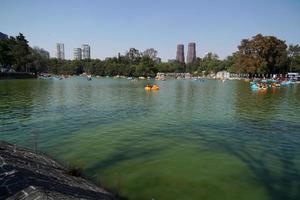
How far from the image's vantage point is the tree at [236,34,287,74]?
420 feet

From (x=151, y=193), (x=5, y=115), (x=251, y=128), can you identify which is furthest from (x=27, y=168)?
(x=5, y=115)

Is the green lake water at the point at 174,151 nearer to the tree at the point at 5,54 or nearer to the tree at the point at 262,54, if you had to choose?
the tree at the point at 262,54

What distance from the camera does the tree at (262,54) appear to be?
128 meters

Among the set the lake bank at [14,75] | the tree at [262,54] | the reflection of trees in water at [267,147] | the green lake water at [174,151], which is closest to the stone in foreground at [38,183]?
the green lake water at [174,151]

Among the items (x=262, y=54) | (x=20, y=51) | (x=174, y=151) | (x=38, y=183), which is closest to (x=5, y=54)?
(x=20, y=51)

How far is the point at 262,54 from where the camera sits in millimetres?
130875

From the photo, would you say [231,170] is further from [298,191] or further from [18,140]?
[18,140]

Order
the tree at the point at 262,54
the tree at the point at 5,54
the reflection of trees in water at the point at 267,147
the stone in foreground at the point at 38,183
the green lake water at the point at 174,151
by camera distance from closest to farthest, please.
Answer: the stone in foreground at the point at 38,183 → the green lake water at the point at 174,151 → the reflection of trees in water at the point at 267,147 → the tree at the point at 262,54 → the tree at the point at 5,54

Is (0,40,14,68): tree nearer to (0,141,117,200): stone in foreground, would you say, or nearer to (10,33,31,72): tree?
(10,33,31,72): tree

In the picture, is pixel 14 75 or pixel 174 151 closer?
pixel 174 151

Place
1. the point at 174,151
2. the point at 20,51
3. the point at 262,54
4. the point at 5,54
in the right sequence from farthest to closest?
the point at 20,51, the point at 5,54, the point at 262,54, the point at 174,151

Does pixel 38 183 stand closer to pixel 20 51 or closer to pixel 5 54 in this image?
pixel 5 54

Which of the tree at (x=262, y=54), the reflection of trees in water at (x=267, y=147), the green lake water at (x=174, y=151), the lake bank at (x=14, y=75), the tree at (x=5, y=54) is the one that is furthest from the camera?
the tree at (x=5, y=54)

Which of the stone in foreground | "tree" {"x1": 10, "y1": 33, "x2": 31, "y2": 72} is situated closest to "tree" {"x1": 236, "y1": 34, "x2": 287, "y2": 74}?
"tree" {"x1": 10, "y1": 33, "x2": 31, "y2": 72}
